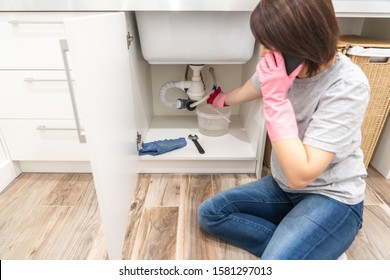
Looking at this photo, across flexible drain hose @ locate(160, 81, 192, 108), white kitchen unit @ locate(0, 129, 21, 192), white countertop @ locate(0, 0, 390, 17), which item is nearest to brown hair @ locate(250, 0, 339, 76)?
white countertop @ locate(0, 0, 390, 17)

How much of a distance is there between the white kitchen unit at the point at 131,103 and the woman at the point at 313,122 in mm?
372

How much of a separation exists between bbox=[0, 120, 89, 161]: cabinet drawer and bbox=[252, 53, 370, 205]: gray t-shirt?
89cm

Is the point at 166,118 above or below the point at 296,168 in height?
below

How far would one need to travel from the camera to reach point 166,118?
5.08 feet

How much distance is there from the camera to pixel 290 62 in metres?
0.59

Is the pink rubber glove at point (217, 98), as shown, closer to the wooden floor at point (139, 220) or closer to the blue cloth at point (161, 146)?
the blue cloth at point (161, 146)

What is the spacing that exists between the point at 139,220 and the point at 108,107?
48 cm

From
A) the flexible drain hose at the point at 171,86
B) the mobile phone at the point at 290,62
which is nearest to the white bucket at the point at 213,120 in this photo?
the flexible drain hose at the point at 171,86

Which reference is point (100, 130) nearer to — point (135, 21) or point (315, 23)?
point (315, 23)

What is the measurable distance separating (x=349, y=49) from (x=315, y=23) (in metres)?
0.57

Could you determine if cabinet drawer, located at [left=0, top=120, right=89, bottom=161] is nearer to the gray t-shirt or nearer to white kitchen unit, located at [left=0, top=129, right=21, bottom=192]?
white kitchen unit, located at [left=0, top=129, right=21, bottom=192]

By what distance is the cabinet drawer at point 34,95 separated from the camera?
989 mm

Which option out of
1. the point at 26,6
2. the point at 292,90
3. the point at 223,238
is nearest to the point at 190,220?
the point at 223,238

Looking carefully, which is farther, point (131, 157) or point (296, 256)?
point (131, 157)
